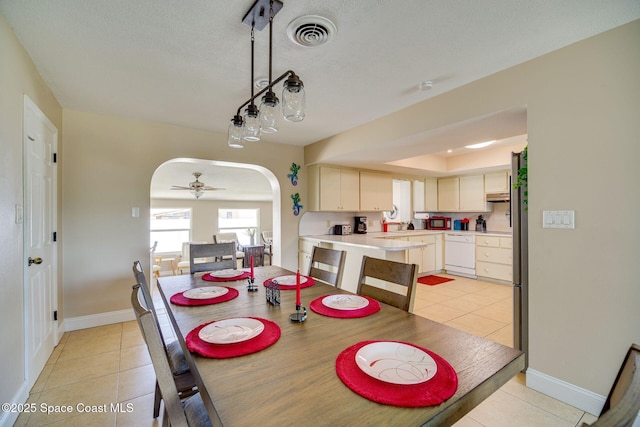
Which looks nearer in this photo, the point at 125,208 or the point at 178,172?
the point at 125,208

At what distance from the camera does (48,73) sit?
7.11 ft

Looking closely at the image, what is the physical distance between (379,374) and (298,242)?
3.59m

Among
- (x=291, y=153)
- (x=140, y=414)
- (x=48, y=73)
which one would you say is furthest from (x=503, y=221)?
(x=48, y=73)

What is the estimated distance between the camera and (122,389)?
1.95 meters

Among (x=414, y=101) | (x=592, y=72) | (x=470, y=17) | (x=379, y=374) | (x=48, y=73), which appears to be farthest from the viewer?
(x=414, y=101)

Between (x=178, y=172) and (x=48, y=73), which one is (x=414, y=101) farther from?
(x=178, y=172)

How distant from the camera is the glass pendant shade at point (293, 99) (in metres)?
1.42

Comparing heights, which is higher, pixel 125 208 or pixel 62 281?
pixel 125 208

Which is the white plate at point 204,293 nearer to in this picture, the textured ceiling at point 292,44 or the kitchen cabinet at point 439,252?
the textured ceiling at point 292,44

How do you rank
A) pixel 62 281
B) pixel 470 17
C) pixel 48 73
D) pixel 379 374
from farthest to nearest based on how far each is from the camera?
1. pixel 62 281
2. pixel 48 73
3. pixel 470 17
4. pixel 379 374

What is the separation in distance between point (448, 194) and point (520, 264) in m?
3.90

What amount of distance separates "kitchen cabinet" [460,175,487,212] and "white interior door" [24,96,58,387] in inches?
238

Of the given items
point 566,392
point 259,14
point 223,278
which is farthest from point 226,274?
point 566,392

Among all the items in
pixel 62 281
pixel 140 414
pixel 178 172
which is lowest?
pixel 140 414
